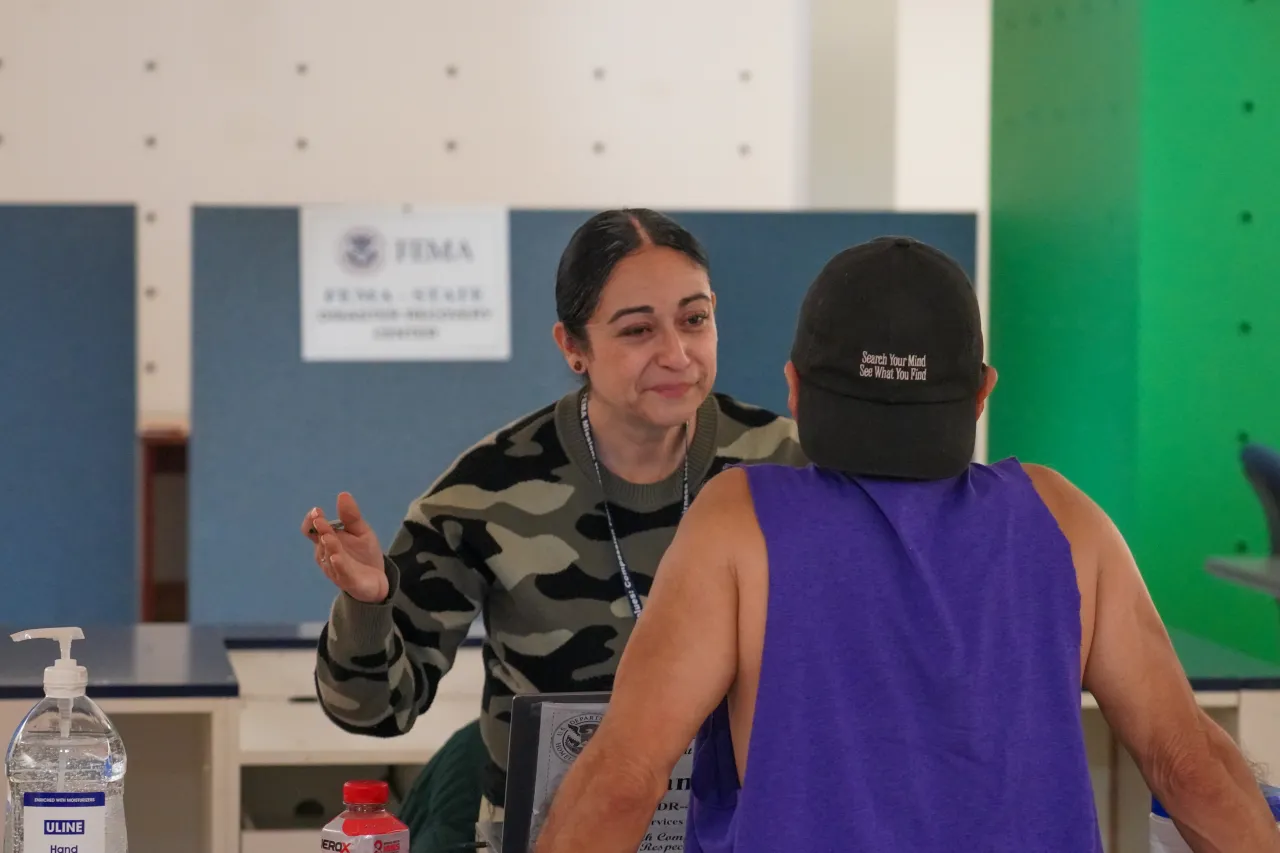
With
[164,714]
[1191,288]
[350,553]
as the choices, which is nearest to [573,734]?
[350,553]

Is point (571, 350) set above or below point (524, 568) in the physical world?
above

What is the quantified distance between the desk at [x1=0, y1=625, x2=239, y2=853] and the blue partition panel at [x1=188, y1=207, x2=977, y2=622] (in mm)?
1210

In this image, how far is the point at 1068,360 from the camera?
10.4 feet

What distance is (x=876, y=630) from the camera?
3.38ft

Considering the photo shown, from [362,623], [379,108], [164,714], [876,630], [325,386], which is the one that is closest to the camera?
[876,630]

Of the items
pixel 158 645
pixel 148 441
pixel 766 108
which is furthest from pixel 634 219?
pixel 766 108

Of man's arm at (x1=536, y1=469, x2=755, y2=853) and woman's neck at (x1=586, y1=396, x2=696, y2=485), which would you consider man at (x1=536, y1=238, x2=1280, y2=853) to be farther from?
woman's neck at (x1=586, y1=396, x2=696, y2=485)

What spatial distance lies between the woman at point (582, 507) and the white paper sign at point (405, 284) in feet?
6.52

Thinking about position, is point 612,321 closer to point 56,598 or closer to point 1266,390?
point 1266,390

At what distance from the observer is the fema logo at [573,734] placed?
124 cm

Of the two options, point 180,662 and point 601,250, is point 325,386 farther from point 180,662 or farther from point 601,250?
point 601,250

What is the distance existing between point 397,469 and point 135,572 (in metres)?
0.76

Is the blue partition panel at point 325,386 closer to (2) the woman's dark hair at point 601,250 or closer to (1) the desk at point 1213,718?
(1) the desk at point 1213,718

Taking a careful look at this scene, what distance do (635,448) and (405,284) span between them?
2.09 meters
